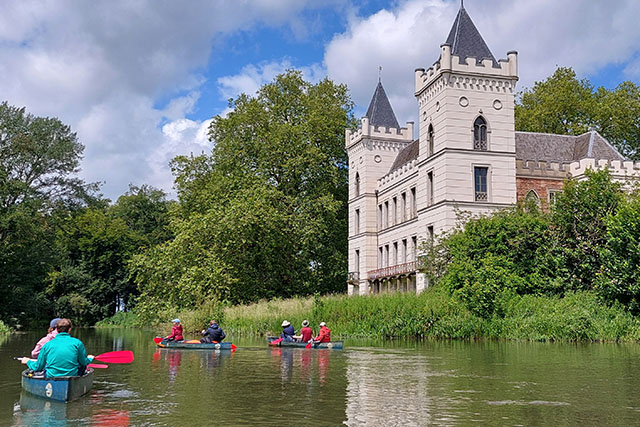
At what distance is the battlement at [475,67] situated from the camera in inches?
1542

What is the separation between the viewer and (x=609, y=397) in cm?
1190

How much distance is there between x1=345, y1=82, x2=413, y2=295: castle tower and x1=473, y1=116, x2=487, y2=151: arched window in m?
12.3

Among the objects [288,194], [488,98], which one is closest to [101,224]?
[288,194]

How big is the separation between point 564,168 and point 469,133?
6.09 meters

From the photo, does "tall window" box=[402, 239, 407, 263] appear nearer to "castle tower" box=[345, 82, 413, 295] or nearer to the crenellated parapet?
"castle tower" box=[345, 82, 413, 295]

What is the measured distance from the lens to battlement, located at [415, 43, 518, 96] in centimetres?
3916

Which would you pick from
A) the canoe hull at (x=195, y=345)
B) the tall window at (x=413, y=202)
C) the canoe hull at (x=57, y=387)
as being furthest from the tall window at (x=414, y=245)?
the canoe hull at (x=57, y=387)

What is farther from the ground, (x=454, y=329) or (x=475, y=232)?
(x=475, y=232)

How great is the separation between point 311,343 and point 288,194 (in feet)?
96.5

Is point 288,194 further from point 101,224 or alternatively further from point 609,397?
point 609,397

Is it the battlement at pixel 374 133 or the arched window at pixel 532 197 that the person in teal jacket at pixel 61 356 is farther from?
the battlement at pixel 374 133

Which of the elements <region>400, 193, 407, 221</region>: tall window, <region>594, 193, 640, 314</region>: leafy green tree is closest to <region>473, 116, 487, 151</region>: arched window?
<region>400, 193, 407, 221</region>: tall window

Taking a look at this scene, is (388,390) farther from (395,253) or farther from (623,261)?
(395,253)

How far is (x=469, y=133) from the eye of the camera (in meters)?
39.1
